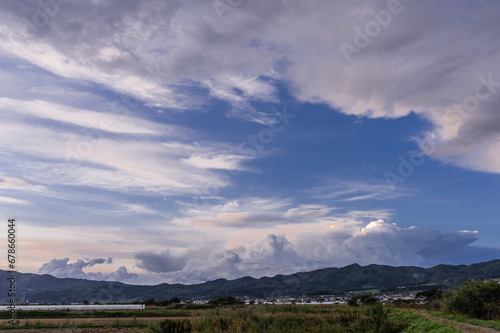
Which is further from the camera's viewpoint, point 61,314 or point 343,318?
point 61,314

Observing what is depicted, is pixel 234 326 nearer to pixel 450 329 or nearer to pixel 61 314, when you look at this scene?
pixel 450 329

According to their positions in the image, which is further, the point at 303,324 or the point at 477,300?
the point at 477,300

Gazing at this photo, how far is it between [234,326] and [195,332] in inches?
91.6

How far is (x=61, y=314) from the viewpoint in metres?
58.4

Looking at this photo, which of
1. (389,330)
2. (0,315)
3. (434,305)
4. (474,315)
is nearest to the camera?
(389,330)

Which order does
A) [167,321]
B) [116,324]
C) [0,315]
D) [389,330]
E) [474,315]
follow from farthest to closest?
[0,315]
[116,324]
[474,315]
[167,321]
[389,330]

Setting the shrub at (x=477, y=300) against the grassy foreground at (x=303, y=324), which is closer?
the grassy foreground at (x=303, y=324)

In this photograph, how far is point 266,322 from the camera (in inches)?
968

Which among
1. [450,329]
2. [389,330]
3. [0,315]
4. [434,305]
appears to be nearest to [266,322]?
[389,330]

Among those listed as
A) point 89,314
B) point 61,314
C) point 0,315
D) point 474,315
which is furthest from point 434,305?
point 0,315

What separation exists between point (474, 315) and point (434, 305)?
56.2 ft

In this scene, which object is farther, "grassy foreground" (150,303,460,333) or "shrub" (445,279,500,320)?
"shrub" (445,279,500,320)

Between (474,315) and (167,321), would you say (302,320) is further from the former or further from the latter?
(474,315)

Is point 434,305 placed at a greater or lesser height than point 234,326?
lesser
